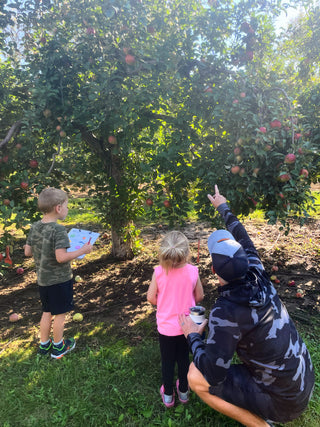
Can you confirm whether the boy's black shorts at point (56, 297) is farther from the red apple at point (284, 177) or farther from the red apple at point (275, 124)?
the red apple at point (275, 124)

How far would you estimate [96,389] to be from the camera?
2336 mm

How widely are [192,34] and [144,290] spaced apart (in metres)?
3.08

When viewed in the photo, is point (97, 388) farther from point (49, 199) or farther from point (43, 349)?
point (49, 199)

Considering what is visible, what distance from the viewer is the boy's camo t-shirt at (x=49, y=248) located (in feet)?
7.90

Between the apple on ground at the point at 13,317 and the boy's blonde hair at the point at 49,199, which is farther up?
the boy's blonde hair at the point at 49,199

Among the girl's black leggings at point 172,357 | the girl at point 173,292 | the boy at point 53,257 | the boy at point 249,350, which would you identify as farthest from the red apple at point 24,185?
the boy at point 249,350

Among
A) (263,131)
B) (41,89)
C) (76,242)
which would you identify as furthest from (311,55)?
(76,242)

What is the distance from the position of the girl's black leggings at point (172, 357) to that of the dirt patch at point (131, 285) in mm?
904

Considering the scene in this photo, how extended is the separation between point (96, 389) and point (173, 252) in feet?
4.56

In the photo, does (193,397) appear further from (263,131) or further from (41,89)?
(41,89)

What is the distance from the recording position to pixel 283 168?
2387 millimetres

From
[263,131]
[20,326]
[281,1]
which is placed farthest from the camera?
[20,326]

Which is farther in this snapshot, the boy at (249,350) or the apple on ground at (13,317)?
the apple on ground at (13,317)

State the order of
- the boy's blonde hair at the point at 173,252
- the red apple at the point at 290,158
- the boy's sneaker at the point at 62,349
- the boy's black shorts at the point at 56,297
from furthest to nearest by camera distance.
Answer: the boy's sneaker at the point at 62,349 < the boy's black shorts at the point at 56,297 < the red apple at the point at 290,158 < the boy's blonde hair at the point at 173,252
